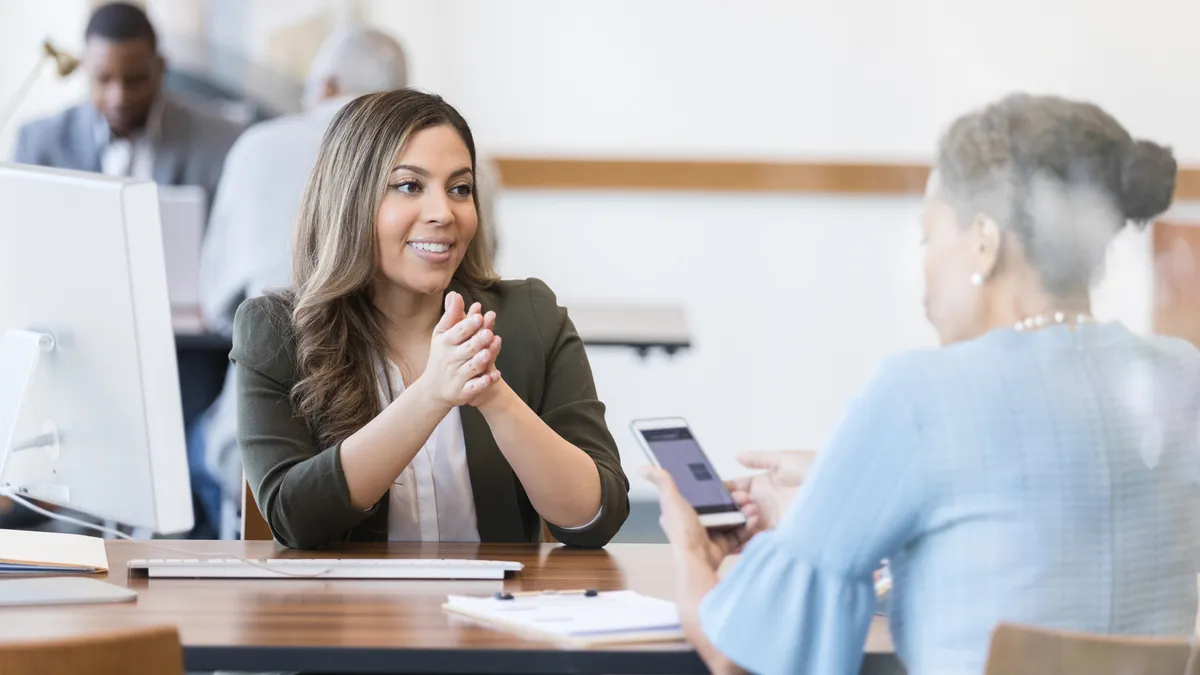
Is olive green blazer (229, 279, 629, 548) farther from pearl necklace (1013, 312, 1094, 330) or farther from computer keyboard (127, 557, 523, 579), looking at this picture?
pearl necklace (1013, 312, 1094, 330)

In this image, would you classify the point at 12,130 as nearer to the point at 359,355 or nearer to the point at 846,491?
the point at 359,355

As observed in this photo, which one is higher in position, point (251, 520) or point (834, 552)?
point (834, 552)

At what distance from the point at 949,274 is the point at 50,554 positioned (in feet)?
3.45

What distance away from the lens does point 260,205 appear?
11.0ft

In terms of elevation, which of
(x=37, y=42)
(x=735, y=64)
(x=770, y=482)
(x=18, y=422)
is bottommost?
(x=770, y=482)

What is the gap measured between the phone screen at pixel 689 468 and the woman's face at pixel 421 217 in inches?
18.7

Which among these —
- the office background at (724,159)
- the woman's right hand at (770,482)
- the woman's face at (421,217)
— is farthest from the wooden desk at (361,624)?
the office background at (724,159)

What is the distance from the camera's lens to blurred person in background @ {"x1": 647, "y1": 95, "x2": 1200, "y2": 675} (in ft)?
3.76

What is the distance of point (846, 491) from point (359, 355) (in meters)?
0.85

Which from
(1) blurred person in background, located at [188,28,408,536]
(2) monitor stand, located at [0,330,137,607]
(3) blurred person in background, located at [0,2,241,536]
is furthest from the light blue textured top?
(3) blurred person in background, located at [0,2,241,536]

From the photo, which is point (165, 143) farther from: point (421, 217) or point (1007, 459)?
point (1007, 459)

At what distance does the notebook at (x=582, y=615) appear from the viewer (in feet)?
4.03

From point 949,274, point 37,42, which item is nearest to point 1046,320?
point 949,274

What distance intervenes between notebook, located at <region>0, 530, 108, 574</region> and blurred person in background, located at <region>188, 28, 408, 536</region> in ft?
4.95
